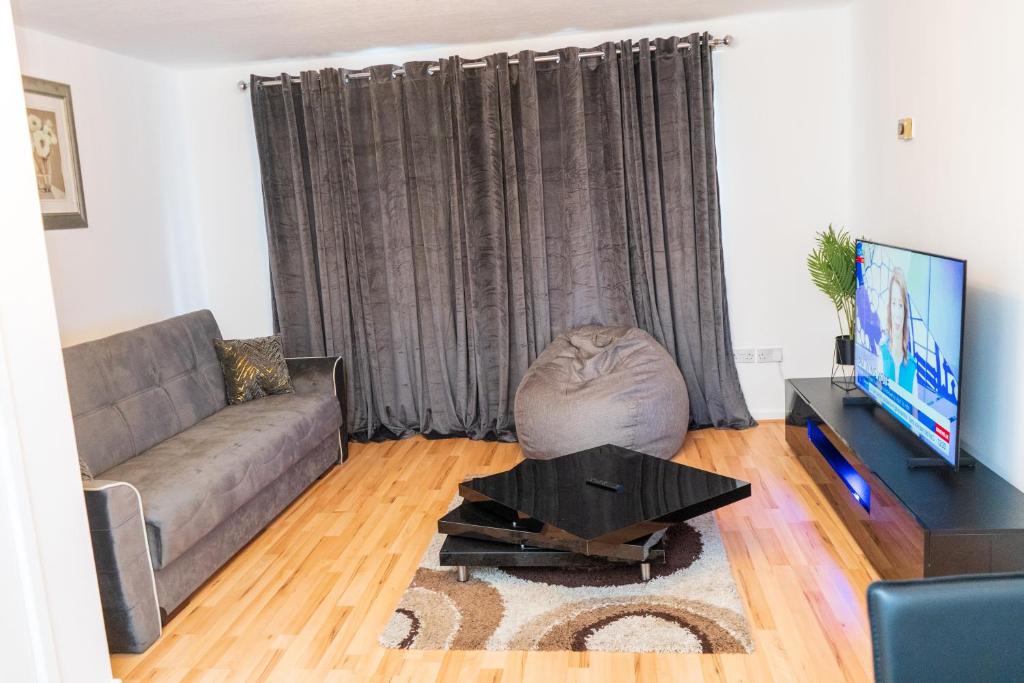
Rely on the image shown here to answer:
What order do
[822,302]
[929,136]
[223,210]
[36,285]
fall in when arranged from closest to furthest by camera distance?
[36,285], [929,136], [822,302], [223,210]

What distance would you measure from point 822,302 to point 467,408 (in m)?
2.12

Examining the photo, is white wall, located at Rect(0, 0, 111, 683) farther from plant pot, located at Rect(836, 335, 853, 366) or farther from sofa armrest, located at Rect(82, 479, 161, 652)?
plant pot, located at Rect(836, 335, 853, 366)

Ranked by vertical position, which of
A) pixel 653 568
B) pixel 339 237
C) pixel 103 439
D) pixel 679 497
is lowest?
pixel 653 568

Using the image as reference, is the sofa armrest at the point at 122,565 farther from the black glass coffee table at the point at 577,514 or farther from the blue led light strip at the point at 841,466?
the blue led light strip at the point at 841,466

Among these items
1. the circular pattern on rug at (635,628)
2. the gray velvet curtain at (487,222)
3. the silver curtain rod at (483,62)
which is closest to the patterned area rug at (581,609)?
the circular pattern on rug at (635,628)

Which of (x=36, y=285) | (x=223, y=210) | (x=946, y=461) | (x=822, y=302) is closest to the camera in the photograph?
(x=36, y=285)

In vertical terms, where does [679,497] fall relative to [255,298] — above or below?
below

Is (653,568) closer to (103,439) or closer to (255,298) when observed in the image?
(103,439)

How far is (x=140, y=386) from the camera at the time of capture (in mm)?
3887

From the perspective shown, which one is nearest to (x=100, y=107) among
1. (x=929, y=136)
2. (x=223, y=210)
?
(x=223, y=210)

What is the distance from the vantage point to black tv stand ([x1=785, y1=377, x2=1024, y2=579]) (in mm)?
2500

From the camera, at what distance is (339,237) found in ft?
16.6

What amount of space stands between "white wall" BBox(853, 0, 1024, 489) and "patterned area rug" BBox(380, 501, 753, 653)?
1089 millimetres

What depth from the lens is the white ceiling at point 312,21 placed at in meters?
3.78
